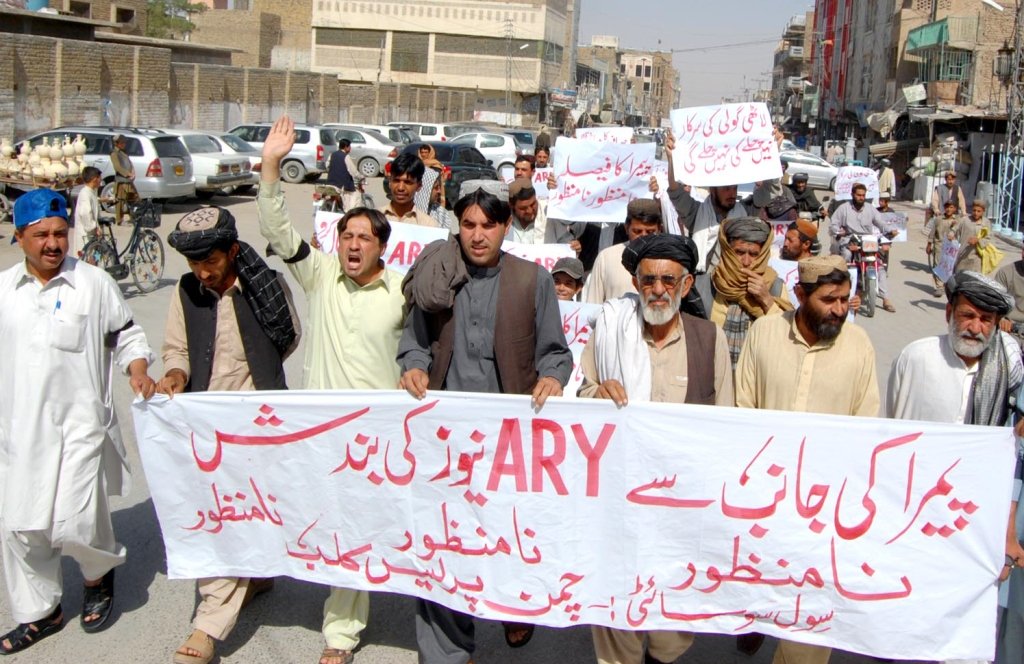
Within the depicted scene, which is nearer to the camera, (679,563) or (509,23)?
(679,563)

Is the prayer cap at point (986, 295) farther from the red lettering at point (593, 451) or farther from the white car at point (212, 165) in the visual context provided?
the white car at point (212, 165)

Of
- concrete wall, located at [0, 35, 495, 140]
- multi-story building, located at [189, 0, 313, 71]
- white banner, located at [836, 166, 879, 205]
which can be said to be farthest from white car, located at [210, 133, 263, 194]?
multi-story building, located at [189, 0, 313, 71]

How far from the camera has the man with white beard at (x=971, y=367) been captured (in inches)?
150

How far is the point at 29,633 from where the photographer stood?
418 cm

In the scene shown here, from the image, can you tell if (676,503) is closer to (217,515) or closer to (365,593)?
(365,593)

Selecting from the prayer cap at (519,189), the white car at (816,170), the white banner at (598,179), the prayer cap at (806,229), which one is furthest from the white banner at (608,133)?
the white car at (816,170)

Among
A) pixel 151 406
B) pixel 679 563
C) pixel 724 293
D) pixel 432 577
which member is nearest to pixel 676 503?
pixel 679 563

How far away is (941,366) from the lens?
3.98 meters

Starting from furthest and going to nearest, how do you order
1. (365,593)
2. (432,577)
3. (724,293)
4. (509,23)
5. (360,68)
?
1. (360,68)
2. (509,23)
3. (724,293)
4. (365,593)
5. (432,577)

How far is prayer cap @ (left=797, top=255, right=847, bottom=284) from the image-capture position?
384 centimetres

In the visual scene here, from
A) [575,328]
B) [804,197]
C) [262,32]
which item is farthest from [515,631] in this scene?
[262,32]

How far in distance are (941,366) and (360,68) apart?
79566 millimetres

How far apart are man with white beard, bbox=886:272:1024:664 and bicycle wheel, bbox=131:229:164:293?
1019 cm

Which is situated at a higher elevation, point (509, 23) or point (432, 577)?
point (509, 23)
